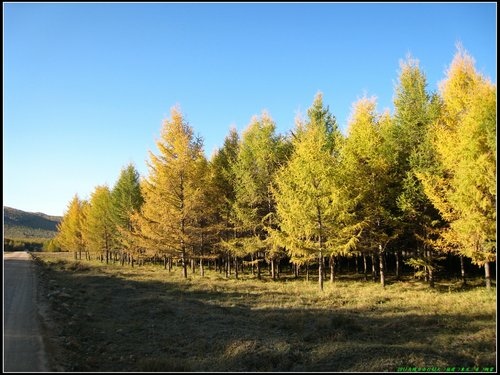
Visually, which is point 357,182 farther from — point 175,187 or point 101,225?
point 101,225

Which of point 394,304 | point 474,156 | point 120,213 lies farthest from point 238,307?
point 120,213

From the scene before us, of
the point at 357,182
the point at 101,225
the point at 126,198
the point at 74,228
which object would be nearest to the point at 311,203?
the point at 357,182

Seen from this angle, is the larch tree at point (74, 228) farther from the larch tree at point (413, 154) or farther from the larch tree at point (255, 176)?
the larch tree at point (413, 154)

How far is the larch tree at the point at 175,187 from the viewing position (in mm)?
29062

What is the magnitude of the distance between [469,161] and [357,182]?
23.3ft

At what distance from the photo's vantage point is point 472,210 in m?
18.9

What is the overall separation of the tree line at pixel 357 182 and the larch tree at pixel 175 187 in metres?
0.08

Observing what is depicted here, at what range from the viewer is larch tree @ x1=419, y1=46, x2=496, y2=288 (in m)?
18.2

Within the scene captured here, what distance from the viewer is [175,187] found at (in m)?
29.4

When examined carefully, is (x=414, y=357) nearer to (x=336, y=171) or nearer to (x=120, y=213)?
(x=336, y=171)

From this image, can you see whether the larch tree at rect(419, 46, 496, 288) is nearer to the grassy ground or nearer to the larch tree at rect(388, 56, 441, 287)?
the larch tree at rect(388, 56, 441, 287)

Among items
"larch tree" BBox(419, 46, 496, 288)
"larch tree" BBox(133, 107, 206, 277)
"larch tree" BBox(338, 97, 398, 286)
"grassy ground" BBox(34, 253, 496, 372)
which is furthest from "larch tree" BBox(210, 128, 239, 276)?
"larch tree" BBox(419, 46, 496, 288)

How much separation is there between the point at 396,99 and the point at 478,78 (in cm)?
571

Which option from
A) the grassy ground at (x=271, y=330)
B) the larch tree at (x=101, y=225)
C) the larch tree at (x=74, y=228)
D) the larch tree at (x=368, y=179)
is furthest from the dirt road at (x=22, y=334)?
the larch tree at (x=74, y=228)
